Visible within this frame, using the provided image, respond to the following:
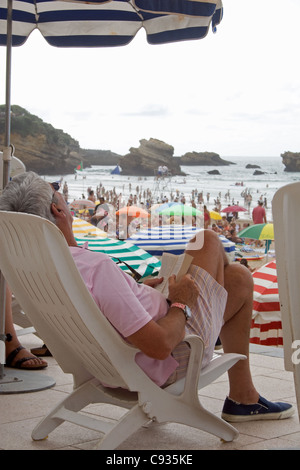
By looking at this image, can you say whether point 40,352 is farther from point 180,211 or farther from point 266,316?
point 180,211

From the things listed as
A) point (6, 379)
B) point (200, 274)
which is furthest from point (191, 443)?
point (6, 379)

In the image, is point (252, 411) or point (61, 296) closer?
point (61, 296)

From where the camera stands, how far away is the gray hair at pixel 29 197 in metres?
1.88

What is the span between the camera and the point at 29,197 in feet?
6.22

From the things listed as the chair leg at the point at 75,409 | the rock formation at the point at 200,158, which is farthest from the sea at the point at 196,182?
the chair leg at the point at 75,409

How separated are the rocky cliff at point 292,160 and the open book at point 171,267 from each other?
256 ft

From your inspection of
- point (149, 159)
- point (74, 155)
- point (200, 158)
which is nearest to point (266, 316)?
point (74, 155)

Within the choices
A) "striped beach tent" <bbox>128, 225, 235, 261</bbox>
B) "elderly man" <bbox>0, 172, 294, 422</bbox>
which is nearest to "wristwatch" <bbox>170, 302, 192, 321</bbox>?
"elderly man" <bbox>0, 172, 294, 422</bbox>

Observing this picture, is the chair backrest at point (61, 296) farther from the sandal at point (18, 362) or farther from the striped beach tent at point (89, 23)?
the striped beach tent at point (89, 23)

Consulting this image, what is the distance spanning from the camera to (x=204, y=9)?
2.81 meters

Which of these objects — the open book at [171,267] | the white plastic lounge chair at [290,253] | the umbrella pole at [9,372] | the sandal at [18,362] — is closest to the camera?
the white plastic lounge chair at [290,253]

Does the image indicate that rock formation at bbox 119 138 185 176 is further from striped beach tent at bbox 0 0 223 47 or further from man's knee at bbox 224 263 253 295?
man's knee at bbox 224 263 253 295

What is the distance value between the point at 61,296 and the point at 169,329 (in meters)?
0.32
